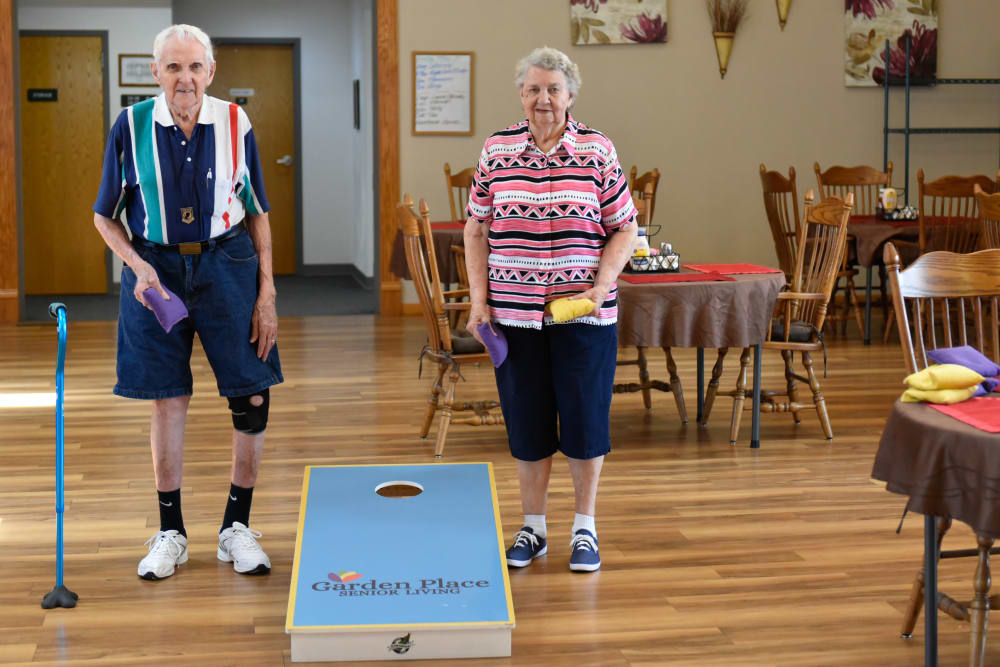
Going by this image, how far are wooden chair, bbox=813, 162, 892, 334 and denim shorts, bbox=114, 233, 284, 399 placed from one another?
5378 millimetres

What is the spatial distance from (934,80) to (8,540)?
7.95m

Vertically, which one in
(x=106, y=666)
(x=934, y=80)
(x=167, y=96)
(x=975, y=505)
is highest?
(x=934, y=80)

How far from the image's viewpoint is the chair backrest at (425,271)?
4.62 m

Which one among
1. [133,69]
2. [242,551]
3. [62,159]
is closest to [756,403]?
[242,551]

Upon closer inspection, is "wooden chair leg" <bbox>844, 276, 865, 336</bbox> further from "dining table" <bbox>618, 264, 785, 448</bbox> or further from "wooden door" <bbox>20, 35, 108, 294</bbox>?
"wooden door" <bbox>20, 35, 108, 294</bbox>

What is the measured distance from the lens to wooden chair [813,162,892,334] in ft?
26.0

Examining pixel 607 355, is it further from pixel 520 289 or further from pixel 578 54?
pixel 578 54

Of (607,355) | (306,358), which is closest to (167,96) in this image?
(607,355)

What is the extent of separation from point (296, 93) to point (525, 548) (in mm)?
9212

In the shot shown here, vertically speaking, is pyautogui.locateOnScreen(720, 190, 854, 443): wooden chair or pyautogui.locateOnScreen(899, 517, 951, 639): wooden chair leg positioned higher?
pyautogui.locateOnScreen(720, 190, 854, 443): wooden chair

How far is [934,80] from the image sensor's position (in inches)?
363

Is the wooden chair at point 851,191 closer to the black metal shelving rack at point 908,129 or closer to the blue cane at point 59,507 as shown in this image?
the black metal shelving rack at point 908,129

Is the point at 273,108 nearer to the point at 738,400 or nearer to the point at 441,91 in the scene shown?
the point at 441,91

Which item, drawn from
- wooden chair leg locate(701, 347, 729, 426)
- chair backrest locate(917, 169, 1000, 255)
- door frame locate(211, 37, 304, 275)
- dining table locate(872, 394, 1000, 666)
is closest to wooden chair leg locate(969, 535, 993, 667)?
dining table locate(872, 394, 1000, 666)
